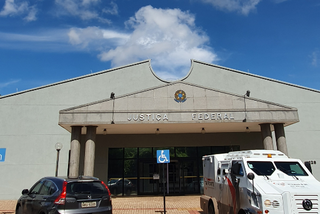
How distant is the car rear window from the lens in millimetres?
7045

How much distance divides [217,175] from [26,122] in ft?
48.6

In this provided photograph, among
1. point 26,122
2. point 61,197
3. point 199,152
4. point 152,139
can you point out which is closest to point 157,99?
point 152,139

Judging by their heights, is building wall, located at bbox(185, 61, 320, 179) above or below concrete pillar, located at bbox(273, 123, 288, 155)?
above

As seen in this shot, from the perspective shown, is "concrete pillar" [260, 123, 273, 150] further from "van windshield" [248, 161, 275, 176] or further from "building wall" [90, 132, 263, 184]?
"van windshield" [248, 161, 275, 176]

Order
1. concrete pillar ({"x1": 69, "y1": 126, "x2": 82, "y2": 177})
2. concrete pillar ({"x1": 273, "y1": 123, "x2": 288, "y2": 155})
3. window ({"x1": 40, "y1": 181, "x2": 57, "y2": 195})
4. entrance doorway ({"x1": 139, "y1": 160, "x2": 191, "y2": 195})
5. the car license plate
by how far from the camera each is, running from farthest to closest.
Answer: entrance doorway ({"x1": 139, "y1": 160, "x2": 191, "y2": 195}) < concrete pillar ({"x1": 273, "y1": 123, "x2": 288, "y2": 155}) < concrete pillar ({"x1": 69, "y1": 126, "x2": 82, "y2": 177}) < window ({"x1": 40, "y1": 181, "x2": 57, "y2": 195}) < the car license plate

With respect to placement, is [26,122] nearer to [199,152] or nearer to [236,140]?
[199,152]

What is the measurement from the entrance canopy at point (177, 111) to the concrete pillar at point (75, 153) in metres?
0.61

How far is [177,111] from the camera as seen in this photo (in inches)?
566

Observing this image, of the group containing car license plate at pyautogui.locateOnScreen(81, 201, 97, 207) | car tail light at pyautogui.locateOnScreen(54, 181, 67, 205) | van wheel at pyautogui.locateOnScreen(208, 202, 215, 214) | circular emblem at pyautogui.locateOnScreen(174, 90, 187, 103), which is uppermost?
circular emblem at pyautogui.locateOnScreen(174, 90, 187, 103)

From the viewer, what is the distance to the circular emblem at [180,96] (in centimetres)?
1475

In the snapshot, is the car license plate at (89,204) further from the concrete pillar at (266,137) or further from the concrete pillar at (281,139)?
the concrete pillar at (281,139)

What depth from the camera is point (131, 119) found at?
1436 cm

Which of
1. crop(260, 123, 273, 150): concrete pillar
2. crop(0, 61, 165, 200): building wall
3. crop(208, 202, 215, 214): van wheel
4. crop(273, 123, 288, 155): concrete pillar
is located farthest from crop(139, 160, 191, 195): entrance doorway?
crop(208, 202, 215, 214): van wheel

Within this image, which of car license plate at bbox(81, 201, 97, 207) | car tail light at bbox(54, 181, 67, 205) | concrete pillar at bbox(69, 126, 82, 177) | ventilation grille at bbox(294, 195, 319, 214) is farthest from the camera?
concrete pillar at bbox(69, 126, 82, 177)
